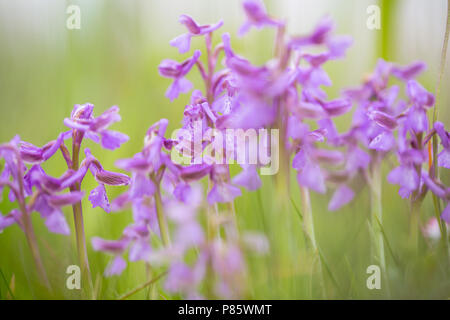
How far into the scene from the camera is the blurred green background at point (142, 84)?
0.58 metres

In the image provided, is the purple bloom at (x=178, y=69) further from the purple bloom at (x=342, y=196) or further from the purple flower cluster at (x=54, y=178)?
the purple bloom at (x=342, y=196)

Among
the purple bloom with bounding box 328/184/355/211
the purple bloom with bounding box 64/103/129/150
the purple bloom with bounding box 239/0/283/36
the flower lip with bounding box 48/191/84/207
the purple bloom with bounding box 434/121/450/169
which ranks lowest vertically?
the purple bloom with bounding box 328/184/355/211

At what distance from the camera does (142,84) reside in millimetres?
1087

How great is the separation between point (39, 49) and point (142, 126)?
0.26 m

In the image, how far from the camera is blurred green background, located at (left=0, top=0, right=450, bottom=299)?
58 centimetres

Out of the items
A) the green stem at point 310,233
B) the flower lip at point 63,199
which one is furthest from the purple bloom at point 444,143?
the flower lip at point 63,199

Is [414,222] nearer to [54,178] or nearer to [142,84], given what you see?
[54,178]

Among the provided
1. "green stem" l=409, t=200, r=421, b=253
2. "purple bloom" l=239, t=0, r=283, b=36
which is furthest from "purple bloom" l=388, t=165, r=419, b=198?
"purple bloom" l=239, t=0, r=283, b=36

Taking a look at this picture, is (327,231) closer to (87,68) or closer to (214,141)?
(214,141)

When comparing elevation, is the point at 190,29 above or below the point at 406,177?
above

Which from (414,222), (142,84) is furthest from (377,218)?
(142,84)

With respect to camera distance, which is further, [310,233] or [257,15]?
[310,233]

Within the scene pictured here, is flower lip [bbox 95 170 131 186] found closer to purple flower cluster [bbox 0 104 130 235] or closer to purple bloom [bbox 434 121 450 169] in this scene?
purple flower cluster [bbox 0 104 130 235]
